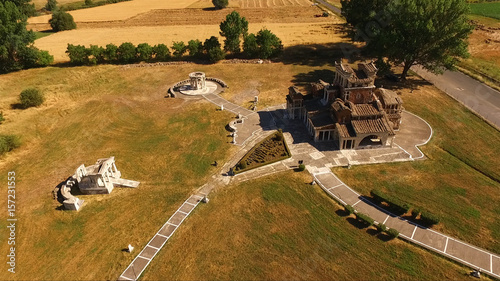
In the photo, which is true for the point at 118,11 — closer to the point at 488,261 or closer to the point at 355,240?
the point at 355,240

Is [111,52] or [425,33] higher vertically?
[425,33]

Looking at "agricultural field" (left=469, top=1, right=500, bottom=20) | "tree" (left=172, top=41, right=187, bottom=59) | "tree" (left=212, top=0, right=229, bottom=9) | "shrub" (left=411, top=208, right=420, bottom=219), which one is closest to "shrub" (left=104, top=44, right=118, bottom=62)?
"tree" (left=172, top=41, right=187, bottom=59)

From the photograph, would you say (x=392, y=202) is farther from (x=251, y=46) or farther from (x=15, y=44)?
(x=15, y=44)

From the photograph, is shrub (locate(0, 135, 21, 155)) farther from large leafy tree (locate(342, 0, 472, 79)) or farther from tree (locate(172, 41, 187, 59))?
large leafy tree (locate(342, 0, 472, 79))

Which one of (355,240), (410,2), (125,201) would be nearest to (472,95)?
(410,2)

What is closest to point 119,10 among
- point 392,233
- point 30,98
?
point 30,98

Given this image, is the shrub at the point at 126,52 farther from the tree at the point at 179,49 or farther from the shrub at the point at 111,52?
the tree at the point at 179,49
